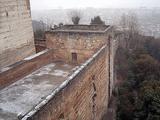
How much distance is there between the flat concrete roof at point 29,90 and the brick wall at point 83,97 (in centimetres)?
59

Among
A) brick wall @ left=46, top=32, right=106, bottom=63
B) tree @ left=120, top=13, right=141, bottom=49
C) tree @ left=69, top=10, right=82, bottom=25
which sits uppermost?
tree @ left=69, top=10, right=82, bottom=25

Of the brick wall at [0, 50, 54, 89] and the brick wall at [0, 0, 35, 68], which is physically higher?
the brick wall at [0, 0, 35, 68]

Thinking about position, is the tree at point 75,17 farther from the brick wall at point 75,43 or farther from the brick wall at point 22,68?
the brick wall at point 22,68

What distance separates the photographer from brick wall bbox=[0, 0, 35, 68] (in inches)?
468

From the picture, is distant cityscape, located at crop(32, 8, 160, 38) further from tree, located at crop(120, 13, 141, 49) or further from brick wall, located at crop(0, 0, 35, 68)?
brick wall, located at crop(0, 0, 35, 68)

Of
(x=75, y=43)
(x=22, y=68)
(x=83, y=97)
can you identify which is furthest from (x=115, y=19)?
(x=83, y=97)

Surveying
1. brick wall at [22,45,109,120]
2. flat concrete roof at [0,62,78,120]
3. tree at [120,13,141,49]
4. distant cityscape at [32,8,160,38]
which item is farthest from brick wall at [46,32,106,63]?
distant cityscape at [32,8,160,38]

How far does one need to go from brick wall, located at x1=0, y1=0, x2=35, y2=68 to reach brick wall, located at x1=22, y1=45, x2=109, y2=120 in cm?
486

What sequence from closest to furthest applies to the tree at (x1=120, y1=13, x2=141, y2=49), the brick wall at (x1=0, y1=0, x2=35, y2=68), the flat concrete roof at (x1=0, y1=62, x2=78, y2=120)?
the flat concrete roof at (x1=0, y1=62, x2=78, y2=120)
the brick wall at (x1=0, y1=0, x2=35, y2=68)
the tree at (x1=120, y1=13, x2=141, y2=49)

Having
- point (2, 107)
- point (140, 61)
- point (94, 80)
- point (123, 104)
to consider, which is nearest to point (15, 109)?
point (2, 107)

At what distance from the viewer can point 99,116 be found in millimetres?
10961

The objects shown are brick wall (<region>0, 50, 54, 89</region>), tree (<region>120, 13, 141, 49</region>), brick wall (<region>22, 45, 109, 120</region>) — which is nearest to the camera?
brick wall (<region>22, 45, 109, 120</region>)

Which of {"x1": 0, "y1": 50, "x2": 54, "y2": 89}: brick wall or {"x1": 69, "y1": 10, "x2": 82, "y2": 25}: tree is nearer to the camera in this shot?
{"x1": 0, "y1": 50, "x2": 54, "y2": 89}: brick wall

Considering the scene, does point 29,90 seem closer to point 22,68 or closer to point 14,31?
point 22,68
